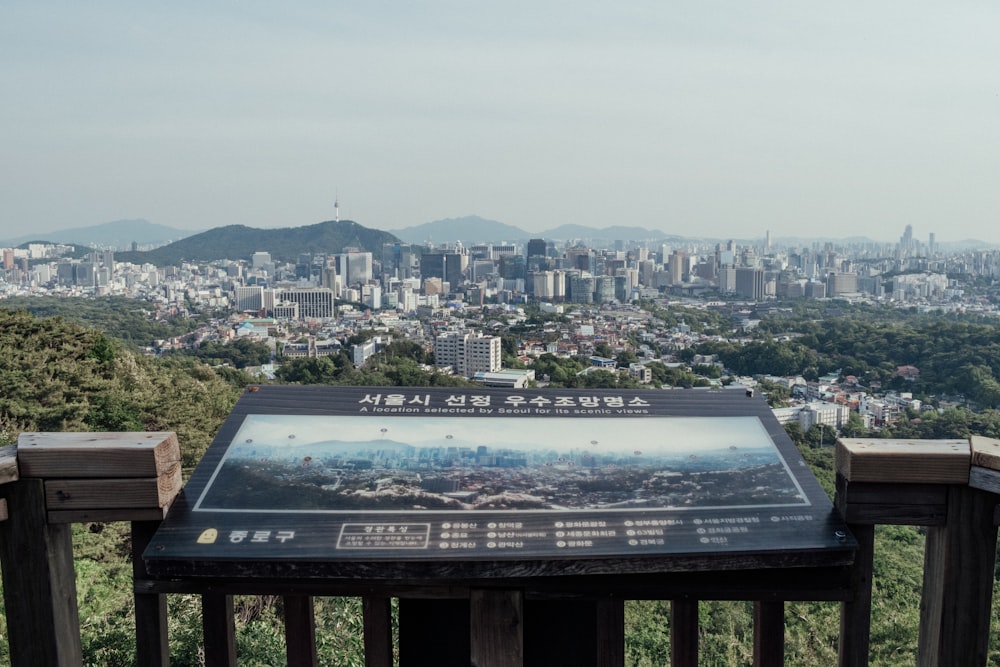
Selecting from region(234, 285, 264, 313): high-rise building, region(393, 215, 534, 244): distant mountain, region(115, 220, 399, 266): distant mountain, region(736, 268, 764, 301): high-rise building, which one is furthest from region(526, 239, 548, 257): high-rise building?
region(393, 215, 534, 244): distant mountain

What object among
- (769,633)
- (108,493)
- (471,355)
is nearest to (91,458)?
(108,493)

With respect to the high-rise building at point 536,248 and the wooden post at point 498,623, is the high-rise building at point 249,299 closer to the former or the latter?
the high-rise building at point 536,248

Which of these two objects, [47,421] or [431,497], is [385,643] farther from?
[47,421]

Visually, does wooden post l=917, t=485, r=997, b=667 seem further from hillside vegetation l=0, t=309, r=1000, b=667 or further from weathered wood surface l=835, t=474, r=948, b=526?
hillside vegetation l=0, t=309, r=1000, b=667

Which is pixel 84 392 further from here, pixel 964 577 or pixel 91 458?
pixel 964 577

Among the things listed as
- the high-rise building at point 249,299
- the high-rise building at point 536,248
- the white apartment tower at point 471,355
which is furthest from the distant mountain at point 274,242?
the white apartment tower at point 471,355

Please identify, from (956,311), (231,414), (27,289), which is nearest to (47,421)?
(231,414)
